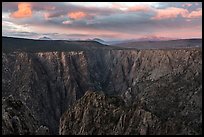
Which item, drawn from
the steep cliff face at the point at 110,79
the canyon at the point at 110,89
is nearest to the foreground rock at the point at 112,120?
the canyon at the point at 110,89

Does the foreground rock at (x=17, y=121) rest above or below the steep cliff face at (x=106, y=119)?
above

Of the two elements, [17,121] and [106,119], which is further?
[106,119]

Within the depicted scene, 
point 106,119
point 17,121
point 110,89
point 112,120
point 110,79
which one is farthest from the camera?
point 110,79

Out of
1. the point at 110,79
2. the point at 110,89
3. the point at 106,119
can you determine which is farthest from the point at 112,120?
the point at 110,79

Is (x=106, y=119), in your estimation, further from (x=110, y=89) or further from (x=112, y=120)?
(x=110, y=89)

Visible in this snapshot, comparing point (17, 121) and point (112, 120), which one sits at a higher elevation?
point (17, 121)

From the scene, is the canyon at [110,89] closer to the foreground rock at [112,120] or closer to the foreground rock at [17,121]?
the foreground rock at [112,120]

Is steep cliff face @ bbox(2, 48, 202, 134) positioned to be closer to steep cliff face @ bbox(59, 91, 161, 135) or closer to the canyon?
the canyon

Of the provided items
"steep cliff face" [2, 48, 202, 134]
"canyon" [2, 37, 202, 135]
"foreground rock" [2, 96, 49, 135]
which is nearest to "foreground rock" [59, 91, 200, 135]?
"canyon" [2, 37, 202, 135]
